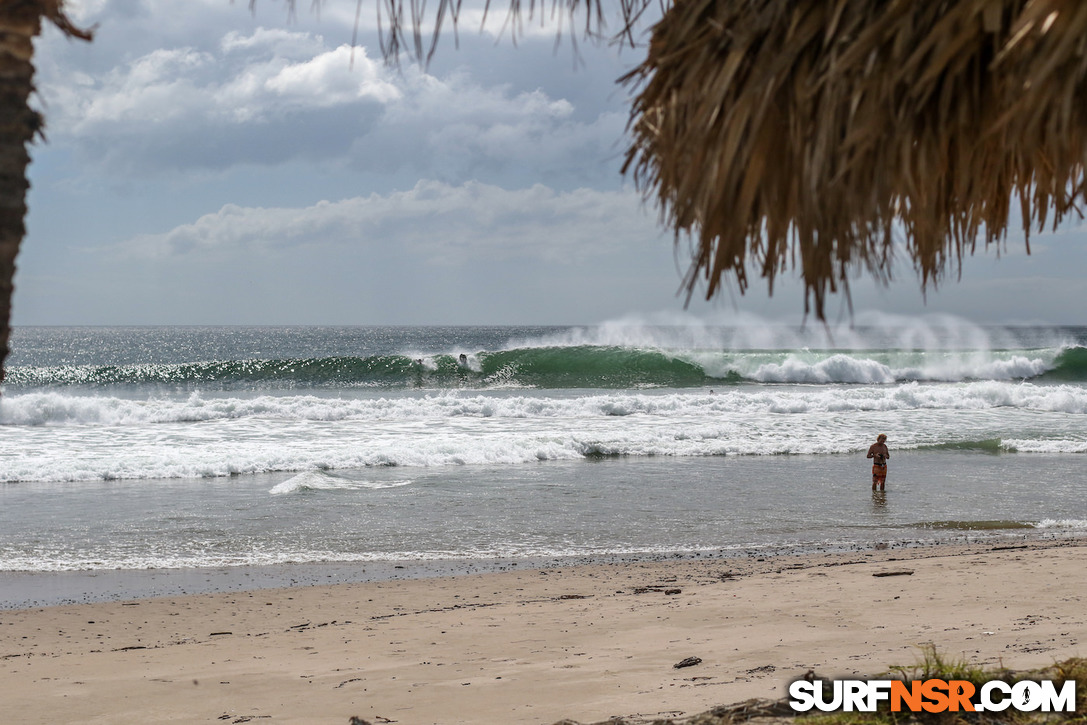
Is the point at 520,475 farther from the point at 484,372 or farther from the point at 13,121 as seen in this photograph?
the point at 484,372

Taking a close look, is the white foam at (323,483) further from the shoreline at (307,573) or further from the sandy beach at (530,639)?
the sandy beach at (530,639)

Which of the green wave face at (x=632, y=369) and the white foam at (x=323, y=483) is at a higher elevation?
the green wave face at (x=632, y=369)

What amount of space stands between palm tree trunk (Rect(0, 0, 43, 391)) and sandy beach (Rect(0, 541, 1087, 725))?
9.50ft

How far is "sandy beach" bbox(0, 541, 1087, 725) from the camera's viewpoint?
15.1 feet

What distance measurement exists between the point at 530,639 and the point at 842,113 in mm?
4631

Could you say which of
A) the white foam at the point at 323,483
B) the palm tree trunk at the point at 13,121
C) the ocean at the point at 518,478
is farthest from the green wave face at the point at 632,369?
the palm tree trunk at the point at 13,121

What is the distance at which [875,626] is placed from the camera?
5730 millimetres

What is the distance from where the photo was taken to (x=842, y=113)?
2.15 meters

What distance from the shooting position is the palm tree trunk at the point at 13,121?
2564 mm

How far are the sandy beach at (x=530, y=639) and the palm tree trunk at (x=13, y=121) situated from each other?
2.90 m

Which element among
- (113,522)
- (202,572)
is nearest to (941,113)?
(202,572)

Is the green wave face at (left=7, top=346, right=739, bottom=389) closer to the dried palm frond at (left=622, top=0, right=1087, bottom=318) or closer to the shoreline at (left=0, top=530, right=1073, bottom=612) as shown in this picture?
the shoreline at (left=0, top=530, right=1073, bottom=612)

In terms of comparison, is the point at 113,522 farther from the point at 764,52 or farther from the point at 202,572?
the point at 764,52

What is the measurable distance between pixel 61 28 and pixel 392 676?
12.8 feet
